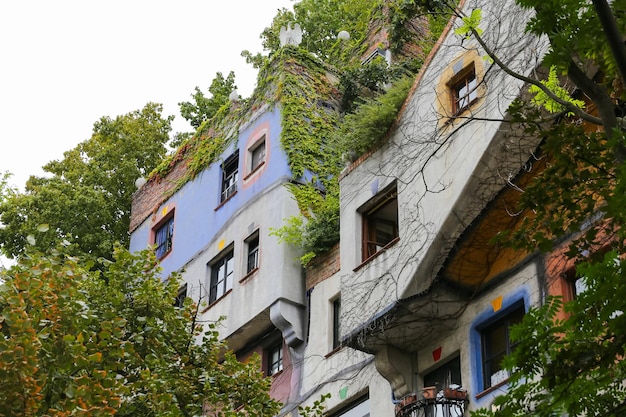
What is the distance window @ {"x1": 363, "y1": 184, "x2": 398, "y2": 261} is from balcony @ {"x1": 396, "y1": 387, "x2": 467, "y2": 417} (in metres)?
3.12

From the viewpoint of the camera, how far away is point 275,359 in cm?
2172

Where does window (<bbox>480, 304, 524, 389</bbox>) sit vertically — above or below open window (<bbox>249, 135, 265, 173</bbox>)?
below

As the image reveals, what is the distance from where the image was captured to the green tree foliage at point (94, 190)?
30766 mm

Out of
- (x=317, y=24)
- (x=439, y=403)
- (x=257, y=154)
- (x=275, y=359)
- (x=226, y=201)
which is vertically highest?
(x=317, y=24)

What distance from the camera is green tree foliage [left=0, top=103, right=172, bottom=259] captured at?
30.8 meters

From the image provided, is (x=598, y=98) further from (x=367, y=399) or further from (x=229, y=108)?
(x=229, y=108)

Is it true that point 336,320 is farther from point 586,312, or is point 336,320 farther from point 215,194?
point 586,312

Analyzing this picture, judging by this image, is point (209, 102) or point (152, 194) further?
point (209, 102)

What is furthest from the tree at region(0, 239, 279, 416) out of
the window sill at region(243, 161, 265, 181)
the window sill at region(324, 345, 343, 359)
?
the window sill at region(243, 161, 265, 181)

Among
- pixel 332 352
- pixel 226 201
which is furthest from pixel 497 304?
pixel 226 201

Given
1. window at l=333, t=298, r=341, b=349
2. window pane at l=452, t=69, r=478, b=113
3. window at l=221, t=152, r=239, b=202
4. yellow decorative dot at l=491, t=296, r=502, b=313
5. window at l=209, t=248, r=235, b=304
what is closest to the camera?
yellow decorative dot at l=491, t=296, r=502, b=313

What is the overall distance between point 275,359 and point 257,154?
4.72 meters

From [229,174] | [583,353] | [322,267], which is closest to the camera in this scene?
[583,353]

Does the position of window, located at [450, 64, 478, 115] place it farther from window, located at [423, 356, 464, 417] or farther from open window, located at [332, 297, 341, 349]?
open window, located at [332, 297, 341, 349]
